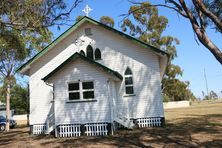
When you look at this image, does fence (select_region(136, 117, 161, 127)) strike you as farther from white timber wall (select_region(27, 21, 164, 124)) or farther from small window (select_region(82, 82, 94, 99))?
small window (select_region(82, 82, 94, 99))

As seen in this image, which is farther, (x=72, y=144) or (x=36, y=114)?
(x=36, y=114)

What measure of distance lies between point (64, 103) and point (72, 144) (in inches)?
164

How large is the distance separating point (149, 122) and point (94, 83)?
517 centimetres

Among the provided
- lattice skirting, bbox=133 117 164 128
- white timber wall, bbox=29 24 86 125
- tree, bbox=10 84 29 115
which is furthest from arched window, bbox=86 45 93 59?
tree, bbox=10 84 29 115

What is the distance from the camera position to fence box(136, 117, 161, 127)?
2139 cm

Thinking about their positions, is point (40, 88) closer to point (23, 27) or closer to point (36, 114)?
point (36, 114)

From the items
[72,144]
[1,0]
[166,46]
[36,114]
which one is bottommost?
[72,144]

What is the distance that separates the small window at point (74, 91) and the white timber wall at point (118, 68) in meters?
3.46

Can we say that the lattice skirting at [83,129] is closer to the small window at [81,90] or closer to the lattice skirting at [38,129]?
the small window at [81,90]

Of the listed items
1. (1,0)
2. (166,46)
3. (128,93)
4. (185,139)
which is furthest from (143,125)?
(166,46)

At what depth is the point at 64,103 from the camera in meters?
19.3

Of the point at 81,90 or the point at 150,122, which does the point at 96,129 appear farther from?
the point at 150,122

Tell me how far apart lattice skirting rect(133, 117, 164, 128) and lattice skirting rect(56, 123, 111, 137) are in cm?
366

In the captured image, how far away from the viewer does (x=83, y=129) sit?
751 inches
